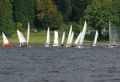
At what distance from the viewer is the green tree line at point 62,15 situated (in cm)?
15312

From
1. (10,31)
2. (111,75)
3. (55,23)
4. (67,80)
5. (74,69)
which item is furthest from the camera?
(55,23)

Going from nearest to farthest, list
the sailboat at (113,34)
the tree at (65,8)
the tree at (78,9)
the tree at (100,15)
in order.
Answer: the sailboat at (113,34)
the tree at (100,15)
the tree at (65,8)
the tree at (78,9)

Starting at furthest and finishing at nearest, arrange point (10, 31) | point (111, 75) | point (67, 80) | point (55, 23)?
point (55, 23) → point (10, 31) → point (111, 75) → point (67, 80)

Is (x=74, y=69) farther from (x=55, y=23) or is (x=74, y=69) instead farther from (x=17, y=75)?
(x=55, y=23)

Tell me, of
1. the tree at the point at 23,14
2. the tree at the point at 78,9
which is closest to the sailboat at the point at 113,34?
the tree at the point at 78,9

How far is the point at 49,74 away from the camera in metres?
52.6

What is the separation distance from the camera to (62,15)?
172 m

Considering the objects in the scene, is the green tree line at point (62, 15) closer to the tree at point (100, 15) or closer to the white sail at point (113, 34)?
the tree at point (100, 15)

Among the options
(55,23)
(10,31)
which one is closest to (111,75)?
(10,31)

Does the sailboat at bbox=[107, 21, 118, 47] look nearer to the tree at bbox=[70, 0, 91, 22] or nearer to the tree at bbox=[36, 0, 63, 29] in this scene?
the tree at bbox=[36, 0, 63, 29]

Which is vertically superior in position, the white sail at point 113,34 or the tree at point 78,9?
the tree at point 78,9

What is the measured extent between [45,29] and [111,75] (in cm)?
11480

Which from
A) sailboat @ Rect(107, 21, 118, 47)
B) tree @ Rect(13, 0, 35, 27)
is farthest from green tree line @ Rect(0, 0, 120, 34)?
sailboat @ Rect(107, 21, 118, 47)

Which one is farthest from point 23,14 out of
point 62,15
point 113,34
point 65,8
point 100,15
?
point 113,34
